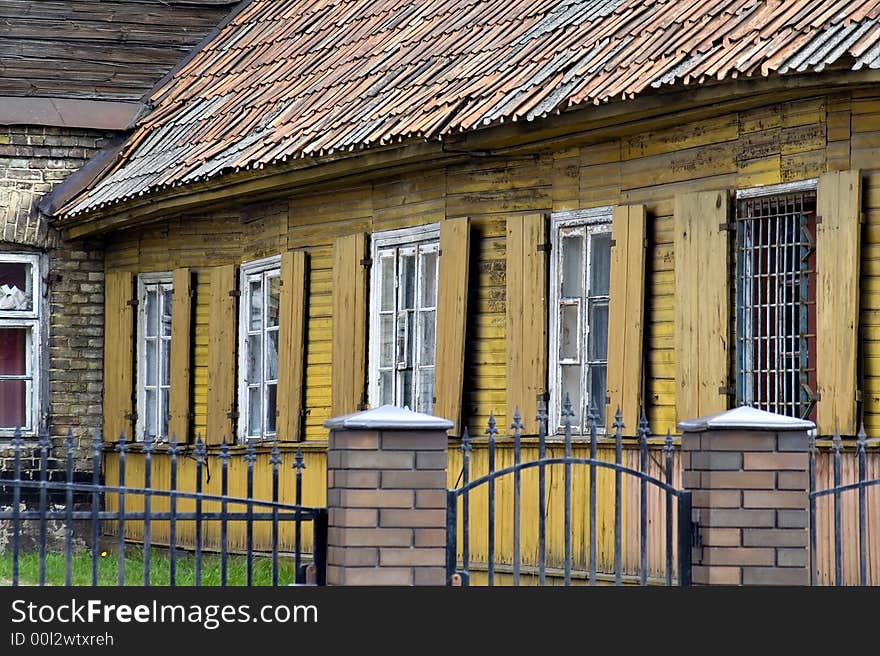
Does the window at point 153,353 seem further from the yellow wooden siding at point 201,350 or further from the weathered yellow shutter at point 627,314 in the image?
the weathered yellow shutter at point 627,314

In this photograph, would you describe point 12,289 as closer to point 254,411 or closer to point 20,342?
point 20,342

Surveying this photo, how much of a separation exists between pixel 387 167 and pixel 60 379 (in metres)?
5.17

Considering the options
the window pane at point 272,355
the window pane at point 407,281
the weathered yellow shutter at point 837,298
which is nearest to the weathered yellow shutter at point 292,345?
the window pane at point 272,355

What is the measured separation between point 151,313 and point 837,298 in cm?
849

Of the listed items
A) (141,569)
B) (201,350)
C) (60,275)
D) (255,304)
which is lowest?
(141,569)

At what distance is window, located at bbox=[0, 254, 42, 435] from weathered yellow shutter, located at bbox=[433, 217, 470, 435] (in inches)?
222

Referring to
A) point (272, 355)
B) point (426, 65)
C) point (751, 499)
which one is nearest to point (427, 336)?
point (426, 65)

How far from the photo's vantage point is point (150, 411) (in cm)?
1764

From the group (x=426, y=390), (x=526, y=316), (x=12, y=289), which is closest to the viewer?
(x=526, y=316)

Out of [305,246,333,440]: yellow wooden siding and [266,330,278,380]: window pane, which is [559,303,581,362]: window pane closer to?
[305,246,333,440]: yellow wooden siding

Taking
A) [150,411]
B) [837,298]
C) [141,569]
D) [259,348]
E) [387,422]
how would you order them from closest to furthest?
[387,422]
[837,298]
[141,569]
[259,348]
[150,411]

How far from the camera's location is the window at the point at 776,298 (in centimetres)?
1109
